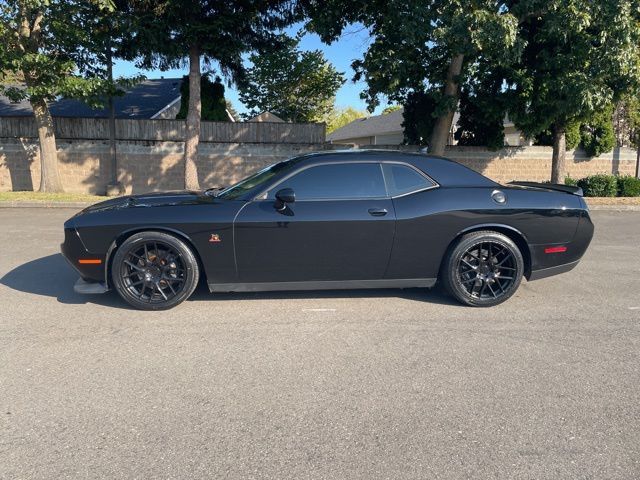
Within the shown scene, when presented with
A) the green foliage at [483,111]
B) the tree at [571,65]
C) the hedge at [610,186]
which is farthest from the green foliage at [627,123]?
the green foliage at [483,111]

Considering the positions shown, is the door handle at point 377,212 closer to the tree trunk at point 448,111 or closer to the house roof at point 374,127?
the tree trunk at point 448,111

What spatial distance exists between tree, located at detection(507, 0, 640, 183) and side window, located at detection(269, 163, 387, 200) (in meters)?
→ 8.40

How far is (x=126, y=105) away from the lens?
770 inches

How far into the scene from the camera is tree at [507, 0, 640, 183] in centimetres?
995

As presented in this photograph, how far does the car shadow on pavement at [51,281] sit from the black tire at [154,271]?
33cm

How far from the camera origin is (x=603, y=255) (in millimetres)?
6875

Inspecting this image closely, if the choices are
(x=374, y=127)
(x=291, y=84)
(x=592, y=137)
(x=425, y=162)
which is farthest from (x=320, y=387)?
(x=374, y=127)

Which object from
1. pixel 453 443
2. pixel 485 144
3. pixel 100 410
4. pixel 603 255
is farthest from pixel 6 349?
pixel 485 144

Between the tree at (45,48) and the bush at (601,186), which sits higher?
the tree at (45,48)

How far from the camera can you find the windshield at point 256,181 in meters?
4.45

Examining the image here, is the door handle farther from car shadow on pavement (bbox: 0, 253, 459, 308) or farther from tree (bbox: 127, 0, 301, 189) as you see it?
tree (bbox: 127, 0, 301, 189)

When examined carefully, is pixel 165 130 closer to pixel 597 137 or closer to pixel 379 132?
pixel 597 137

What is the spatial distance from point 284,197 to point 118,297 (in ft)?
6.93

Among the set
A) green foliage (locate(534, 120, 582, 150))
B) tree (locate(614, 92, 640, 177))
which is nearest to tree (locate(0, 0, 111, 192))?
green foliage (locate(534, 120, 582, 150))
